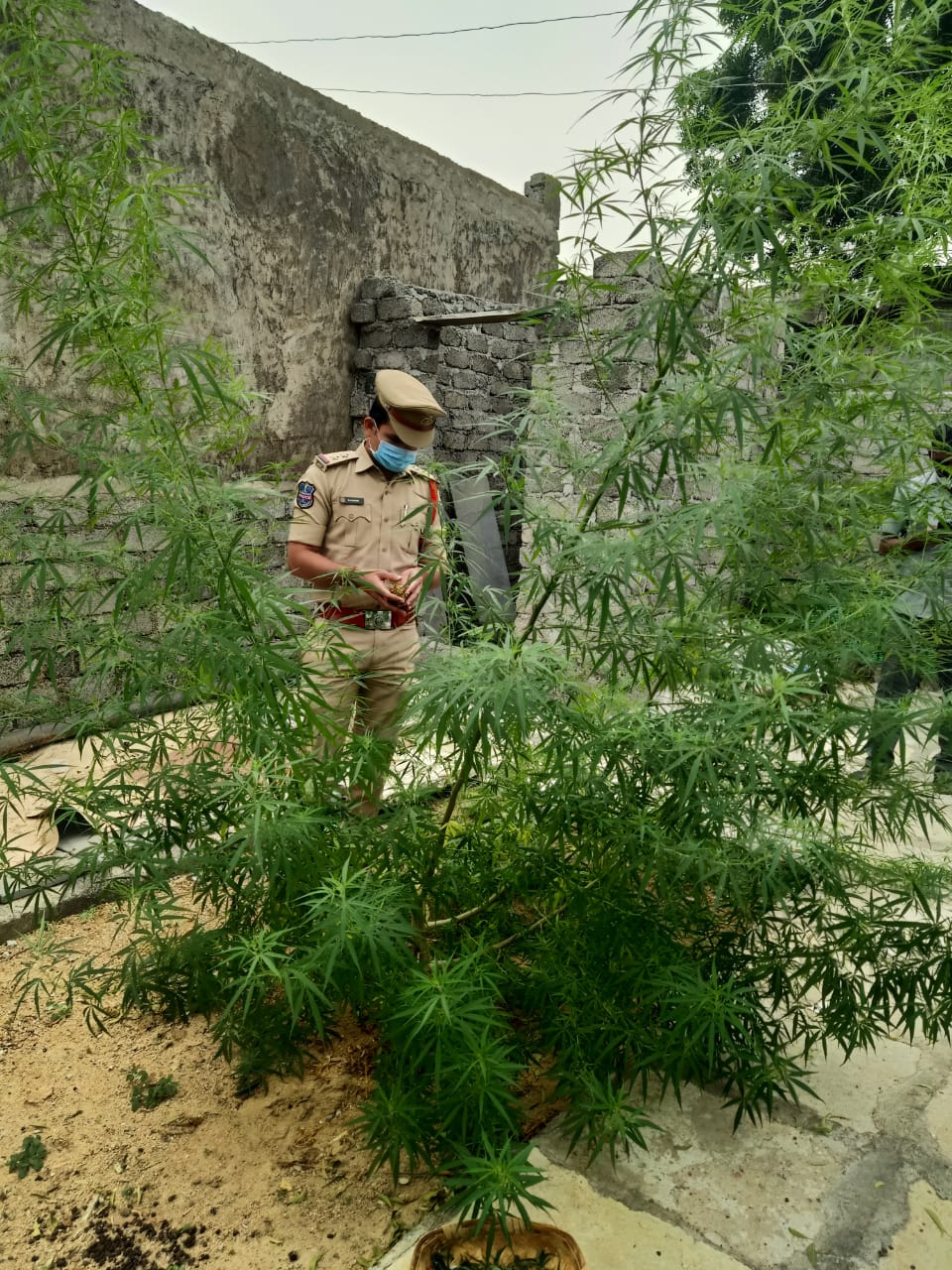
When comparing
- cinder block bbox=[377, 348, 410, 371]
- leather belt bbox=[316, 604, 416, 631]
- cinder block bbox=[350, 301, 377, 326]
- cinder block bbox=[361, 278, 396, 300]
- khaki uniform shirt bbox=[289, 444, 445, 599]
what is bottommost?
leather belt bbox=[316, 604, 416, 631]

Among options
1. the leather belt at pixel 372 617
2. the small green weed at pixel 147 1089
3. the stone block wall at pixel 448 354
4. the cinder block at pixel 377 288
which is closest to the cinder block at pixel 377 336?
the stone block wall at pixel 448 354

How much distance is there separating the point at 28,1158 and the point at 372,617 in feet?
5.28

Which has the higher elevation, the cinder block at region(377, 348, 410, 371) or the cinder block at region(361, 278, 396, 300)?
the cinder block at region(361, 278, 396, 300)

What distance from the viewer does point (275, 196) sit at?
204 inches

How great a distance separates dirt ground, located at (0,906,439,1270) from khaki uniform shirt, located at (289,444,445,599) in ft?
4.67

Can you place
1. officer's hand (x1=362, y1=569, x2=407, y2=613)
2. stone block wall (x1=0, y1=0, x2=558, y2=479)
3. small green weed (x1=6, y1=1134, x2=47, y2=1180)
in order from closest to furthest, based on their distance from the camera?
small green weed (x1=6, y1=1134, x2=47, y2=1180), officer's hand (x1=362, y1=569, x2=407, y2=613), stone block wall (x1=0, y1=0, x2=558, y2=479)

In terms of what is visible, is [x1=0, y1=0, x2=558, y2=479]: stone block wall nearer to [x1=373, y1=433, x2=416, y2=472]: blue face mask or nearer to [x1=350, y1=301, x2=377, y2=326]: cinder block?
[x1=350, y1=301, x2=377, y2=326]: cinder block

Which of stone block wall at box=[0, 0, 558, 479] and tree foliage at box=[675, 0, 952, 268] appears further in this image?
stone block wall at box=[0, 0, 558, 479]

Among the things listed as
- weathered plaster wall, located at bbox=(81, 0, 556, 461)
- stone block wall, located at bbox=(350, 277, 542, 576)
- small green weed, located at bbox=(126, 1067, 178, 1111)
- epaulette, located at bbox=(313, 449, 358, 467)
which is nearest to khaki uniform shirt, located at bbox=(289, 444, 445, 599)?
epaulette, located at bbox=(313, 449, 358, 467)

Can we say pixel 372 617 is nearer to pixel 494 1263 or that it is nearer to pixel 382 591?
pixel 382 591

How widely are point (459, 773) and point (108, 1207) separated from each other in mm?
1145

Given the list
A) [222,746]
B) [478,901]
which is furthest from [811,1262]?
[222,746]

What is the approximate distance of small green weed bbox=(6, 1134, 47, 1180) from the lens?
1970 millimetres

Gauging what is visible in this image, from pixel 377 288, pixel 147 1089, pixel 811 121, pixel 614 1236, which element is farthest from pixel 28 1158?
pixel 377 288
